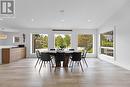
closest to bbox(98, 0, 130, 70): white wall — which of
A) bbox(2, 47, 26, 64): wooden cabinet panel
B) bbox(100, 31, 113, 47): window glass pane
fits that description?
bbox(100, 31, 113, 47): window glass pane

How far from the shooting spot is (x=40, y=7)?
353 inches

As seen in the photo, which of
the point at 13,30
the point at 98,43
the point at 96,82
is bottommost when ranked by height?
the point at 96,82

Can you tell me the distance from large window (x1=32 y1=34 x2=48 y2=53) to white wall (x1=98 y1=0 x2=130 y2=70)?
18.2 feet

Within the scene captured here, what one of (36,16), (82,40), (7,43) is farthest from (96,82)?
(7,43)

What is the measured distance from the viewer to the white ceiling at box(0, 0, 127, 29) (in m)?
8.38

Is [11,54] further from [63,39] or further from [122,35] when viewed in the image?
[122,35]

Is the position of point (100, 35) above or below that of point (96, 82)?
above

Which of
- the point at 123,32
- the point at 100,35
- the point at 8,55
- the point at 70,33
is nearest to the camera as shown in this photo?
the point at 123,32

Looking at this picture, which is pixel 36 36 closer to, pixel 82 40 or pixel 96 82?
pixel 82 40

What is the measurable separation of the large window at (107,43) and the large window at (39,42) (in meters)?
4.02

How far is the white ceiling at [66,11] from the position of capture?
330 inches

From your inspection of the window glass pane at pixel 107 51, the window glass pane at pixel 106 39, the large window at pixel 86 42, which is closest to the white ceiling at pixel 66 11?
the window glass pane at pixel 106 39

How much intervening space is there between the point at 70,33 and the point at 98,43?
2.11m

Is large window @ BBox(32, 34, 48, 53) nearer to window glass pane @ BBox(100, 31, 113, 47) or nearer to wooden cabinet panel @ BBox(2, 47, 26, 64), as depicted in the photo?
wooden cabinet panel @ BBox(2, 47, 26, 64)
